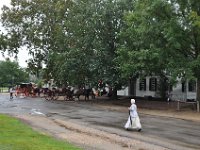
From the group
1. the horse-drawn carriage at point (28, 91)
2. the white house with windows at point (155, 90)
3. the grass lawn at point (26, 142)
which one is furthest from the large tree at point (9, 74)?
the grass lawn at point (26, 142)

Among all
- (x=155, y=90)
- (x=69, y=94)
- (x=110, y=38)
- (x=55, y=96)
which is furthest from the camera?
(x=55, y=96)

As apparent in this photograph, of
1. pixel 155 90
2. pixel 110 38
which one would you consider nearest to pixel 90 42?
pixel 110 38

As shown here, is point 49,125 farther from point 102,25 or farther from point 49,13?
point 49,13

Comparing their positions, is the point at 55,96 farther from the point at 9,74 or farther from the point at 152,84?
the point at 9,74

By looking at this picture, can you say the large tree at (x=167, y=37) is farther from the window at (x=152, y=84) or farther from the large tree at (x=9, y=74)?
the large tree at (x=9, y=74)

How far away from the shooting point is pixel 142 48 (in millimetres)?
38312

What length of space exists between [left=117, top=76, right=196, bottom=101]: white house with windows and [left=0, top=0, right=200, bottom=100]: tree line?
186 cm

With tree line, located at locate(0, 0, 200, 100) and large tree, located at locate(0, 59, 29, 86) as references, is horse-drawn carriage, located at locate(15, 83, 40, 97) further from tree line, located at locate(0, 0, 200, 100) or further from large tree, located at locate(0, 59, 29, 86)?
large tree, located at locate(0, 59, 29, 86)

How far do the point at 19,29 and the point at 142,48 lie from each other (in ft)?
112

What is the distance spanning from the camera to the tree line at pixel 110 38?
34.8 metres

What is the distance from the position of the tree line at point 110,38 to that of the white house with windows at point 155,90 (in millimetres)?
1858

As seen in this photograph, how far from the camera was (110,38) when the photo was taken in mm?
46469

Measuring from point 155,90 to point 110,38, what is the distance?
10.9m

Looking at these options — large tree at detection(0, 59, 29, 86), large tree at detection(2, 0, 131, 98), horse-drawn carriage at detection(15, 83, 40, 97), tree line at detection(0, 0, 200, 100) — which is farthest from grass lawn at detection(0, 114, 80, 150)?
large tree at detection(0, 59, 29, 86)
